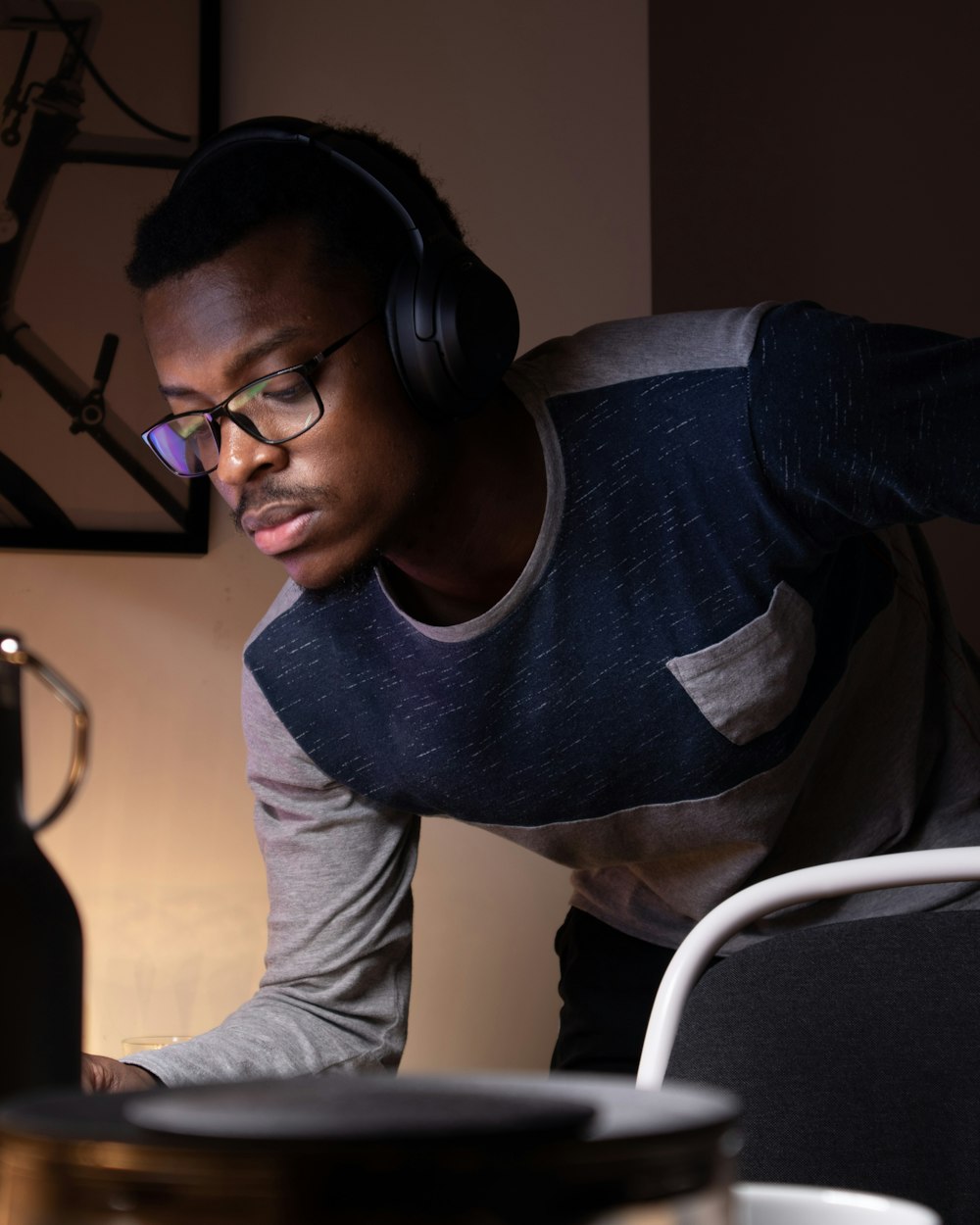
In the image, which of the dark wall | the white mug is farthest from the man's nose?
the dark wall

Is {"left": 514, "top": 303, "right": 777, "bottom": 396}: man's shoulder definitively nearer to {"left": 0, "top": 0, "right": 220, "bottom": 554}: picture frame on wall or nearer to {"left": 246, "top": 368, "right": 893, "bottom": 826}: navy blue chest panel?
{"left": 246, "top": 368, "right": 893, "bottom": 826}: navy blue chest panel

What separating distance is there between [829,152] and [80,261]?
1574 mm

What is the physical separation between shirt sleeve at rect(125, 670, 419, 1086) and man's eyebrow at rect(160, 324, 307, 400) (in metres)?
0.32

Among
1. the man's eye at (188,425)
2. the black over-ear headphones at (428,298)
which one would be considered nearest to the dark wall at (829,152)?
the black over-ear headphones at (428,298)

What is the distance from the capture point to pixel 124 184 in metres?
1.87

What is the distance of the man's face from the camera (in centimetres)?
102

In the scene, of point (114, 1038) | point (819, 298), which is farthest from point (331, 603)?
point (819, 298)

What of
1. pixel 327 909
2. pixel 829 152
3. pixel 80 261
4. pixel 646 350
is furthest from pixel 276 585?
pixel 829 152

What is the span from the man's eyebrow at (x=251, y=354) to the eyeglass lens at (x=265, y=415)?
0.02 meters

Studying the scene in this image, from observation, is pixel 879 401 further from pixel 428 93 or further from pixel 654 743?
pixel 428 93

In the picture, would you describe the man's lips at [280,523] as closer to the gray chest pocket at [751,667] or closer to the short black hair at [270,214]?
the short black hair at [270,214]

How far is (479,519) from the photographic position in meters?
1.10

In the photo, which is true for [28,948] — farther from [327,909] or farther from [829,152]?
[829,152]

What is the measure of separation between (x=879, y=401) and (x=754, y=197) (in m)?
1.86
